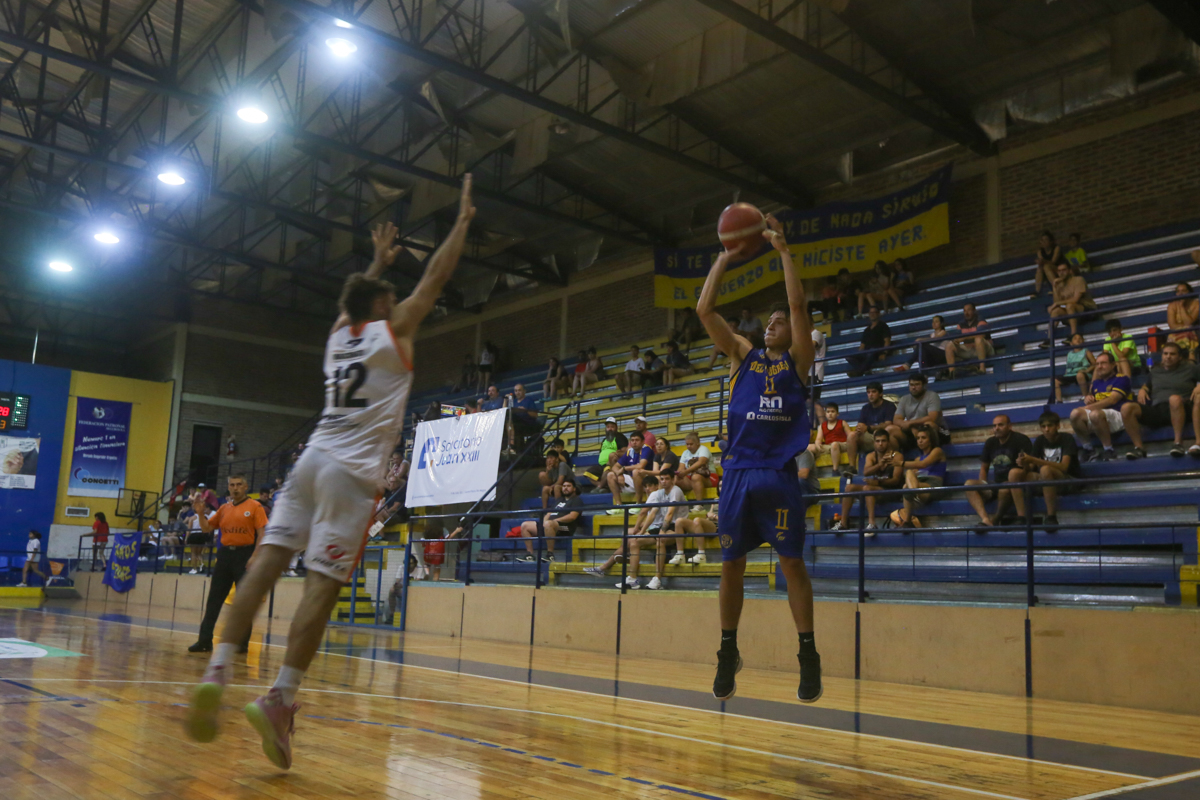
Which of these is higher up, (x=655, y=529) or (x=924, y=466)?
(x=924, y=466)

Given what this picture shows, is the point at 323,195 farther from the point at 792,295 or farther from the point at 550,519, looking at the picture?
the point at 792,295

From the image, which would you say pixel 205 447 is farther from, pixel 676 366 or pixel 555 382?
pixel 676 366

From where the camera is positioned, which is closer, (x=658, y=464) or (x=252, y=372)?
(x=658, y=464)

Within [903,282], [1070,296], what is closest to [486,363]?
[903,282]

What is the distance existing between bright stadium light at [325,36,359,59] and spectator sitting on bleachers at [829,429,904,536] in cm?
976

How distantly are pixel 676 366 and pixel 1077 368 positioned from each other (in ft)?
25.9

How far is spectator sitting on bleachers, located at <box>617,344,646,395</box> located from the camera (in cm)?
1845

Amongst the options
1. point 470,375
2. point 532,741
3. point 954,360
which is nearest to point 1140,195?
point 954,360

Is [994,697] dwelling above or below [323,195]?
below

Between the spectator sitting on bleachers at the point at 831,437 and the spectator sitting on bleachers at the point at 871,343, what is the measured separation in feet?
7.17

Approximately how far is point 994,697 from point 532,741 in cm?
409

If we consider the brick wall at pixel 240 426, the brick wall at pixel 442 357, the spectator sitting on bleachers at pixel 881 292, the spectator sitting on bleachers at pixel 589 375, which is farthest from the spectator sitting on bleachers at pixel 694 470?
the brick wall at pixel 240 426

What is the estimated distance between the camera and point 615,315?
22875mm

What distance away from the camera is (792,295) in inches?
185
